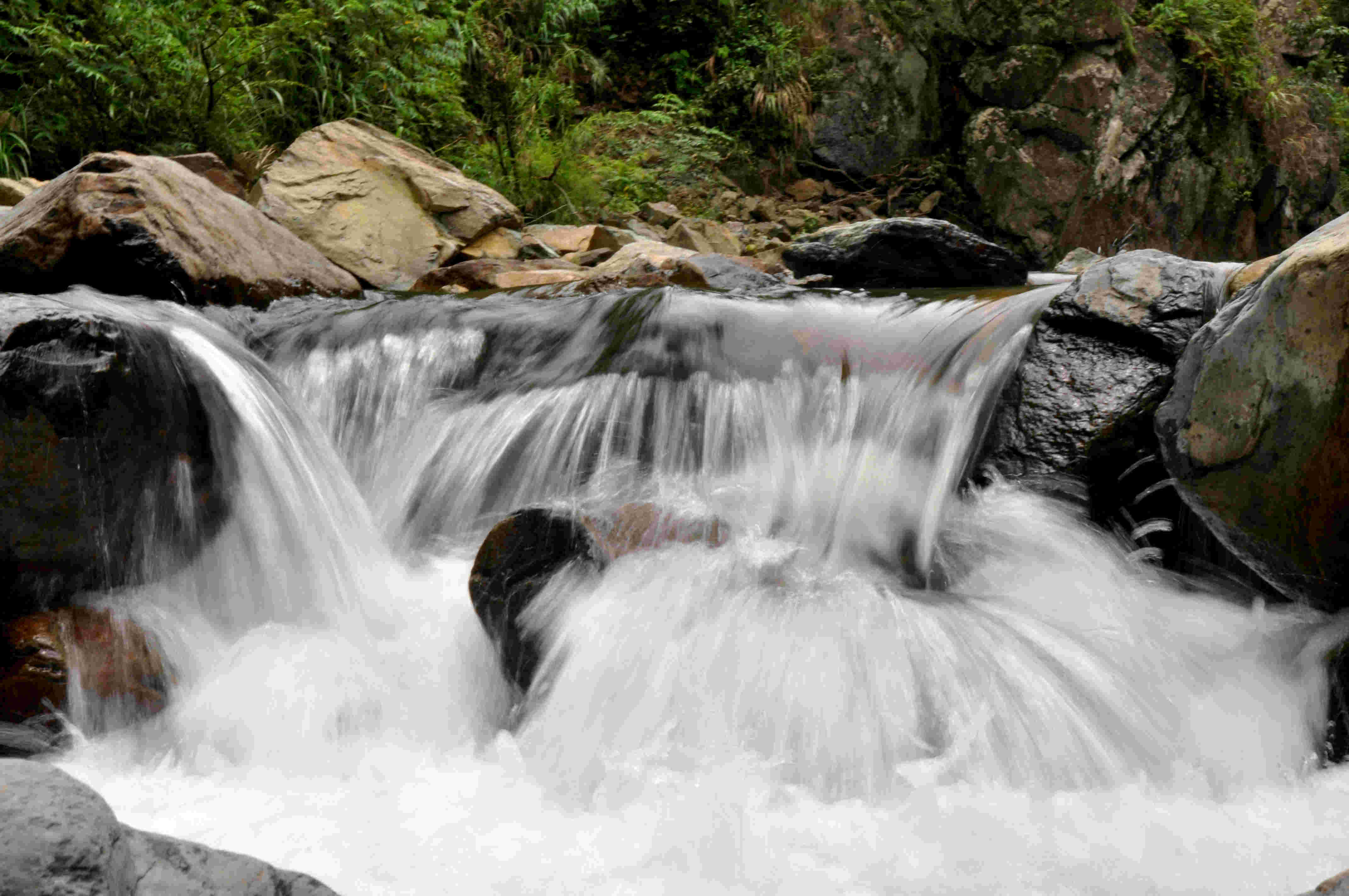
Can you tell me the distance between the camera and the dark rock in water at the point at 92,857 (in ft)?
3.64

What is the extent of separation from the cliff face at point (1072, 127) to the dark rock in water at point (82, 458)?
8.98 metres

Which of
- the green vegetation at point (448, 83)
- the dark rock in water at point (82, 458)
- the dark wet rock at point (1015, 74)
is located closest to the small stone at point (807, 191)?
the green vegetation at point (448, 83)

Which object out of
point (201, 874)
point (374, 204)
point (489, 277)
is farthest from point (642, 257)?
point (201, 874)

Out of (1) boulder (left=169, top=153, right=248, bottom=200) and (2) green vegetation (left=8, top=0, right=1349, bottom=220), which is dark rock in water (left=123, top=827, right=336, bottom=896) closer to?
(1) boulder (left=169, top=153, right=248, bottom=200)

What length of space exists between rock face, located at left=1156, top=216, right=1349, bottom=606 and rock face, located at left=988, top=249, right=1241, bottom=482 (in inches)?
11.3

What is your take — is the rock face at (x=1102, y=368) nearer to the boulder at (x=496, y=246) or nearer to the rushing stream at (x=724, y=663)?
the rushing stream at (x=724, y=663)

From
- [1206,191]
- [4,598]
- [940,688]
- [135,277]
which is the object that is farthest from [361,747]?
[1206,191]

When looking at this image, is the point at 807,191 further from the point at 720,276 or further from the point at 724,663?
the point at 724,663

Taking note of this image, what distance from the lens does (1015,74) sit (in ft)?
33.2

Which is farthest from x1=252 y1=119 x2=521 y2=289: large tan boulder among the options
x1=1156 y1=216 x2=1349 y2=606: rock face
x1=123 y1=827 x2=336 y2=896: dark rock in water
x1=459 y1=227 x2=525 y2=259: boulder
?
x1=123 y1=827 x2=336 y2=896: dark rock in water

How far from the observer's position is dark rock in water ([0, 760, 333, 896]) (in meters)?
1.11

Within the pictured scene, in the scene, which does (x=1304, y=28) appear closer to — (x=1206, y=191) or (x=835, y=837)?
(x=1206, y=191)

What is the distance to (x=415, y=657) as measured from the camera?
2783mm

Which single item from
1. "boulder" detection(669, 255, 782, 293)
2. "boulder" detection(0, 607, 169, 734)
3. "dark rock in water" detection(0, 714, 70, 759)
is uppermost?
"boulder" detection(669, 255, 782, 293)
